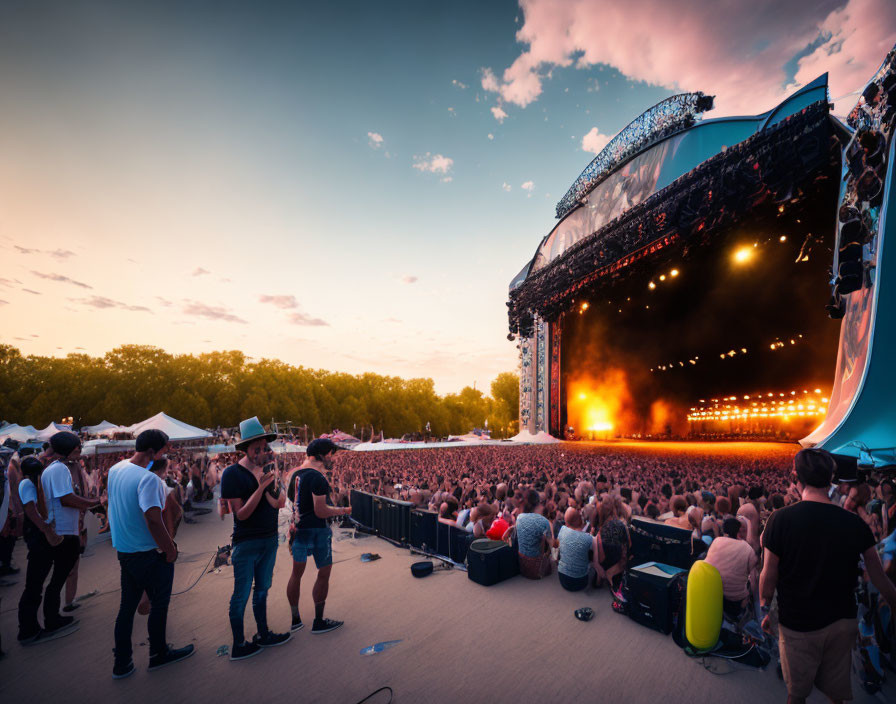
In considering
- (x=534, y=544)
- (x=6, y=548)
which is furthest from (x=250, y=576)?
(x=6, y=548)

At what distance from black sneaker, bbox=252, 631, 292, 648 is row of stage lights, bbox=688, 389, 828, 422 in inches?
1246

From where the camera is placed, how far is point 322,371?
192ft

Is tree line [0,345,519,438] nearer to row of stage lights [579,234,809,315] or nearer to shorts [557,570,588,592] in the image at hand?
row of stage lights [579,234,809,315]

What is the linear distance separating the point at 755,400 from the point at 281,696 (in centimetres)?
3602

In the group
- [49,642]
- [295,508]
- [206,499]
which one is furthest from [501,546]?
[206,499]

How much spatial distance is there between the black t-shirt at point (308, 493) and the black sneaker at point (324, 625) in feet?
3.74

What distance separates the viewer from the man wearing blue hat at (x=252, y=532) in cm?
375

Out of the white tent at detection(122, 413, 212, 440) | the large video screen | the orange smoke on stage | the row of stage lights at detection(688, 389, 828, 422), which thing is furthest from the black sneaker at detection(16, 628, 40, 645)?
the row of stage lights at detection(688, 389, 828, 422)

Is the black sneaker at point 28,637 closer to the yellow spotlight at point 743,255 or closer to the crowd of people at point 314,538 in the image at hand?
the crowd of people at point 314,538

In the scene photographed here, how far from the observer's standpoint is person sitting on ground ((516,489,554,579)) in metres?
5.95

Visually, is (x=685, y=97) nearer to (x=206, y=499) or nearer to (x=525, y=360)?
(x=525, y=360)

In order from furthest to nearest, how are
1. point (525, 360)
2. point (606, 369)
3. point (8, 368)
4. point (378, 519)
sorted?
point (8, 368) < point (606, 369) < point (525, 360) < point (378, 519)

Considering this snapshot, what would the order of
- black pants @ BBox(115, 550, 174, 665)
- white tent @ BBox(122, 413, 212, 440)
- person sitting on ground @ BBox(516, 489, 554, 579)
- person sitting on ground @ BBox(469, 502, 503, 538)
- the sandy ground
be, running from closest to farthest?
the sandy ground < black pants @ BBox(115, 550, 174, 665) < person sitting on ground @ BBox(516, 489, 554, 579) < person sitting on ground @ BBox(469, 502, 503, 538) < white tent @ BBox(122, 413, 212, 440)

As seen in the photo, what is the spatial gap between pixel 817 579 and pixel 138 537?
525 cm
